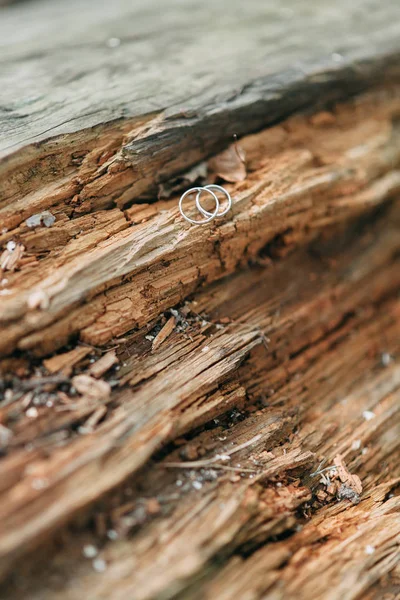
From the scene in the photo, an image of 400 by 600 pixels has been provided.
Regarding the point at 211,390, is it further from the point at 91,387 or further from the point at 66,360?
the point at 66,360

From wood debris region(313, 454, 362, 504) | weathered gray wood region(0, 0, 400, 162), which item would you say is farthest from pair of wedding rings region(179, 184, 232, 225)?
wood debris region(313, 454, 362, 504)

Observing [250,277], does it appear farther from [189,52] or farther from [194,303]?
[189,52]

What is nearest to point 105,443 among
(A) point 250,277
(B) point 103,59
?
(A) point 250,277

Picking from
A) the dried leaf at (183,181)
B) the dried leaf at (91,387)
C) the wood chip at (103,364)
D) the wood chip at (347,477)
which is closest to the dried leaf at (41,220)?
the dried leaf at (183,181)

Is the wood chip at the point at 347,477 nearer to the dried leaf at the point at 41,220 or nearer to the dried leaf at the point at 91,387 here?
the dried leaf at the point at 91,387

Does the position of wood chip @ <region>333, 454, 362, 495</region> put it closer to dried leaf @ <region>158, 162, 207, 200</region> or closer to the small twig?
the small twig
